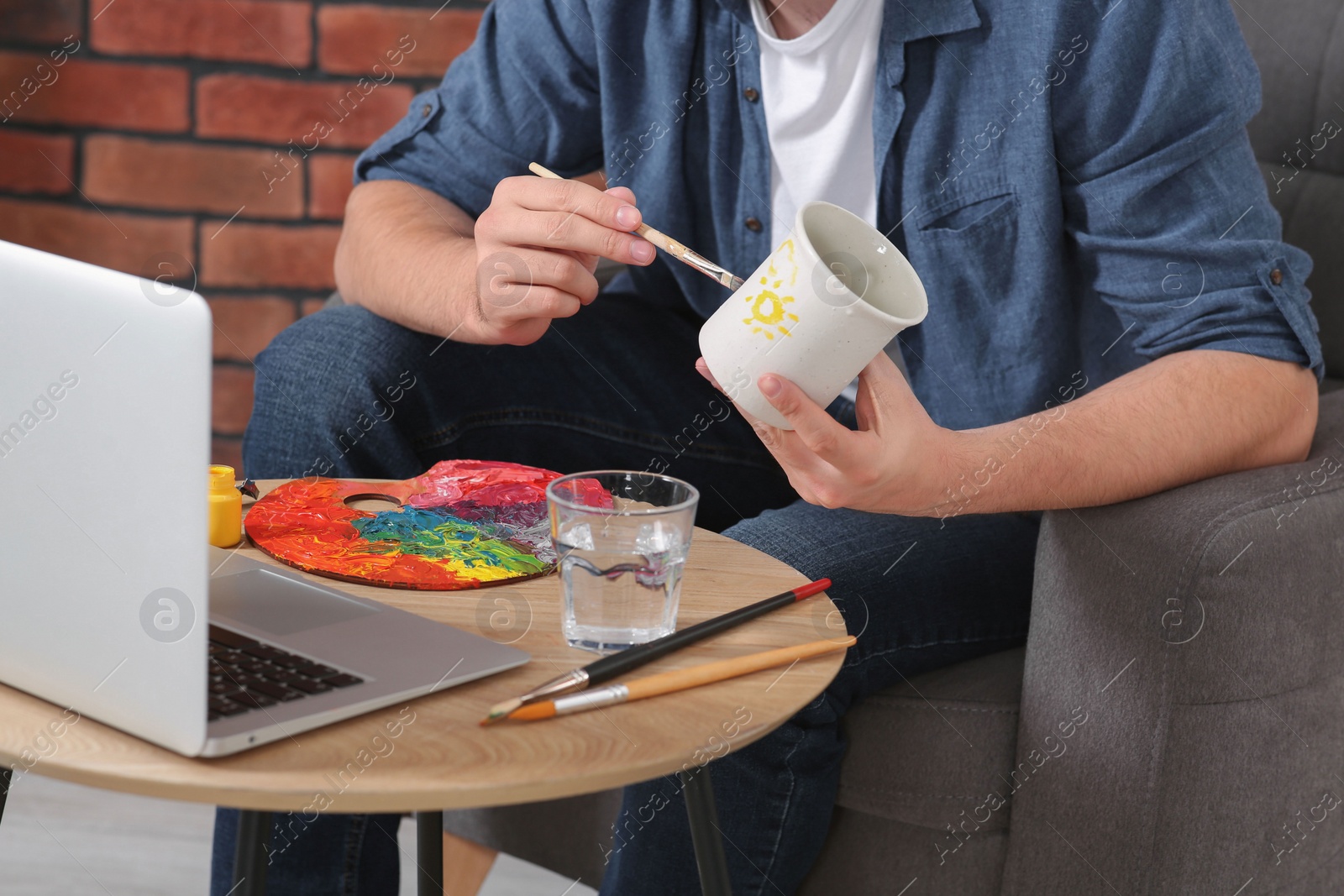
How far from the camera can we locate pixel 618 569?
598 mm

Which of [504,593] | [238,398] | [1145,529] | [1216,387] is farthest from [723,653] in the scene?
[238,398]

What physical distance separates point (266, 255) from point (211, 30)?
0.31 m

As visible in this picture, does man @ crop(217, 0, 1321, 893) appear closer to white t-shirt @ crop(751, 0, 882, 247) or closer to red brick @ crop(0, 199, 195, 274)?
white t-shirt @ crop(751, 0, 882, 247)

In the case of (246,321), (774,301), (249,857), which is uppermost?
(774,301)

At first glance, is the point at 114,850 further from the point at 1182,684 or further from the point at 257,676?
the point at 1182,684

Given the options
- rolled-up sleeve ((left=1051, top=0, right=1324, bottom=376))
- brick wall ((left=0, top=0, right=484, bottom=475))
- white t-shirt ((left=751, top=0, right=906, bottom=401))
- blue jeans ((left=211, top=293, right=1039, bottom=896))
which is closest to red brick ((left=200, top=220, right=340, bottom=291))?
brick wall ((left=0, top=0, right=484, bottom=475))

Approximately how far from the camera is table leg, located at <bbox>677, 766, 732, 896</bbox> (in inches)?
26.9

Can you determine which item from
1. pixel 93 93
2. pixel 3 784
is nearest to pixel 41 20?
pixel 93 93

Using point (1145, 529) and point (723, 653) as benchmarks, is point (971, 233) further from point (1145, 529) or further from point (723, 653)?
point (723, 653)

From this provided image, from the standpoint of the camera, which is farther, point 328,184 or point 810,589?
point 328,184

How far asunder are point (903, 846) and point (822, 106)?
607mm

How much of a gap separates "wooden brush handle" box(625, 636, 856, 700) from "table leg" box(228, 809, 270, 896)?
0.18 meters

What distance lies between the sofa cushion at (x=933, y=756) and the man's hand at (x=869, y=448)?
0.18 m

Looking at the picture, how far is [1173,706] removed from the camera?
2.60 ft
